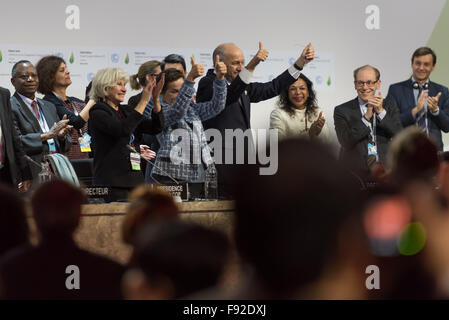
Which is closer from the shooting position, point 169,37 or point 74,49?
point 74,49

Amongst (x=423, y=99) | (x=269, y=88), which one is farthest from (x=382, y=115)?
(x=269, y=88)

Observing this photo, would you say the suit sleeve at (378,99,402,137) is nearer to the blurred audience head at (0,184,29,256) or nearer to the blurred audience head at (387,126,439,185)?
the blurred audience head at (387,126,439,185)

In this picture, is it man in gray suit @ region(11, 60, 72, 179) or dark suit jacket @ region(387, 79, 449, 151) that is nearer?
man in gray suit @ region(11, 60, 72, 179)

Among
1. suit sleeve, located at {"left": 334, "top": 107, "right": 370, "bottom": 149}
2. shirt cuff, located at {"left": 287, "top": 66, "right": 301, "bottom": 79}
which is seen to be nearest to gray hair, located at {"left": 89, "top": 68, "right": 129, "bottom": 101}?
shirt cuff, located at {"left": 287, "top": 66, "right": 301, "bottom": 79}

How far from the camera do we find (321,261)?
94cm

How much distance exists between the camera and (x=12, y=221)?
4.88 feet

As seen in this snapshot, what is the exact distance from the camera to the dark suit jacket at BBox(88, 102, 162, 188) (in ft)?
12.1

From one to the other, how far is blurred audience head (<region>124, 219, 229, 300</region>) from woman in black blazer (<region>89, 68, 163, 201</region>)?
8.50 feet

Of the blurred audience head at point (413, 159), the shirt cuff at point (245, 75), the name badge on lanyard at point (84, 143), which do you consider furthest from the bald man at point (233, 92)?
the blurred audience head at point (413, 159)

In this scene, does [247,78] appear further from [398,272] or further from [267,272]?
[267,272]
